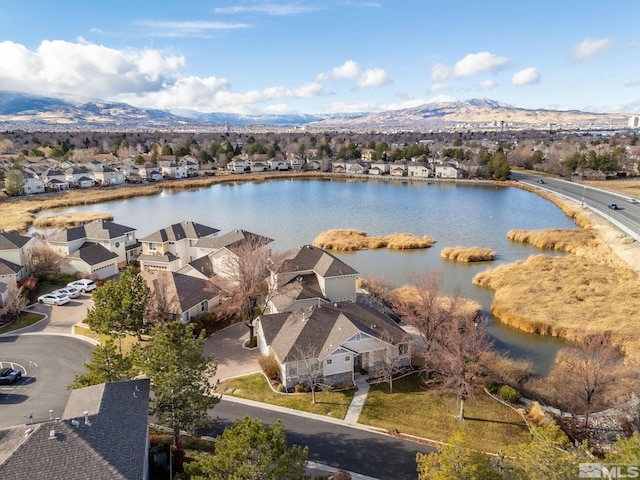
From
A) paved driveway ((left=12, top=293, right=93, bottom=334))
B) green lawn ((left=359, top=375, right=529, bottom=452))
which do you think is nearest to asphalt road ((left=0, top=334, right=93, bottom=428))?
paved driveway ((left=12, top=293, right=93, bottom=334))

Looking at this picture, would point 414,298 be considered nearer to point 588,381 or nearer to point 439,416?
point 439,416

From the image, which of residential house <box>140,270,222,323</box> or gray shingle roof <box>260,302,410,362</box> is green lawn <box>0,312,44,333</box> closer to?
residential house <box>140,270,222,323</box>

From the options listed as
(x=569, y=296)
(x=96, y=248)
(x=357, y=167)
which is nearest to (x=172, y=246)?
(x=96, y=248)

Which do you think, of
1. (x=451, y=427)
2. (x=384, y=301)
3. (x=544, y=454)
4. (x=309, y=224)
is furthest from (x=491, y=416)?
(x=309, y=224)

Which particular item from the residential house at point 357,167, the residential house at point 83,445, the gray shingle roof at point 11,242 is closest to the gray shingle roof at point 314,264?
the residential house at point 83,445

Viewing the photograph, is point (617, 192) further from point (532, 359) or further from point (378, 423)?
point (378, 423)
